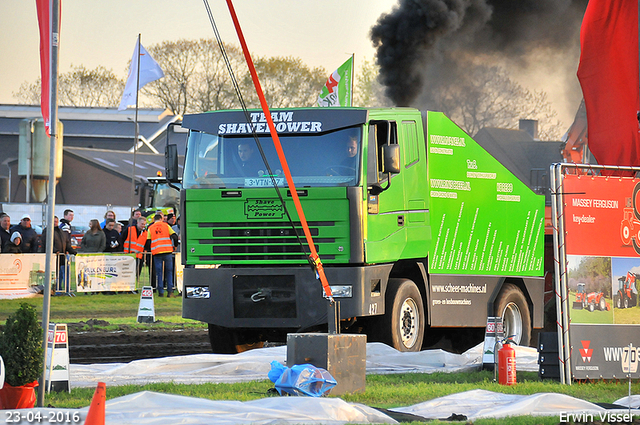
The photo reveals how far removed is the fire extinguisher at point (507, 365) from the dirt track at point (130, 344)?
548 centimetres

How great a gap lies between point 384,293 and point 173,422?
5508mm

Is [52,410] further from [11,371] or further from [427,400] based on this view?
[427,400]

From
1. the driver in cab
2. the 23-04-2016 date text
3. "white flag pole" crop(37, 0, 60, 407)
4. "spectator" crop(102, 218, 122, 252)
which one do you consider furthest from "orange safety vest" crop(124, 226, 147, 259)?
the 23-04-2016 date text

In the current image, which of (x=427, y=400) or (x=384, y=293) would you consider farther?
(x=384, y=293)

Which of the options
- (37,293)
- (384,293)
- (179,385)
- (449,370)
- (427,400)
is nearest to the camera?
(427,400)

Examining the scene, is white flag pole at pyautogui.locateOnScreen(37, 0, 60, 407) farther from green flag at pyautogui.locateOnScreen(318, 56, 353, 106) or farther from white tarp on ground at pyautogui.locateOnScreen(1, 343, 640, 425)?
green flag at pyautogui.locateOnScreen(318, 56, 353, 106)

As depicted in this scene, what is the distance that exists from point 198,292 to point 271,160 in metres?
2.01

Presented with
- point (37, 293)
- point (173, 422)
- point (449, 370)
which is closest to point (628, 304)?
point (449, 370)

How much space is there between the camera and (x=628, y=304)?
9852 mm

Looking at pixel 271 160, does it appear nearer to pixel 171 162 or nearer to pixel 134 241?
pixel 171 162

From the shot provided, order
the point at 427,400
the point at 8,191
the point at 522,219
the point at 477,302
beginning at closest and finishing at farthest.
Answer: the point at 427,400
the point at 477,302
the point at 522,219
the point at 8,191

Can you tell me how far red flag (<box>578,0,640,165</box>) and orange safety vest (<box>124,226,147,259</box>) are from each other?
13382 millimetres

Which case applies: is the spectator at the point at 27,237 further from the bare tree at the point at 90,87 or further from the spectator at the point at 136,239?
the bare tree at the point at 90,87

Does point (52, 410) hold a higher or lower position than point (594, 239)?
lower
